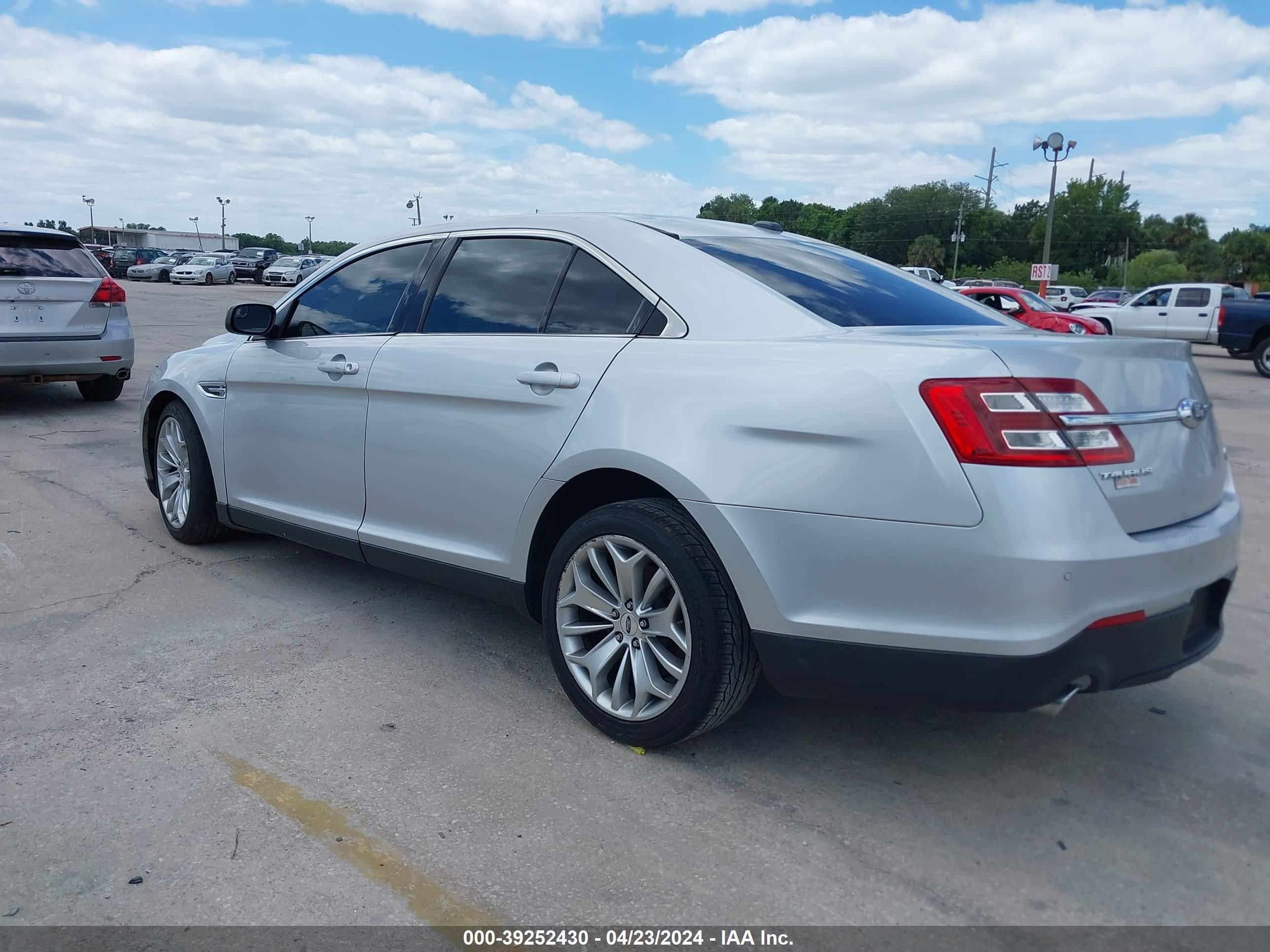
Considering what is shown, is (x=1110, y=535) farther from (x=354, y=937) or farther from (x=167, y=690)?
(x=167, y=690)

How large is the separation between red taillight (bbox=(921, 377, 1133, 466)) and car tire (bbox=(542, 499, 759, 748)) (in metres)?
0.77

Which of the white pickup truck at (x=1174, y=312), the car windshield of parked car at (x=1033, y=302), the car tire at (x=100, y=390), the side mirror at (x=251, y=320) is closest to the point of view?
the side mirror at (x=251, y=320)

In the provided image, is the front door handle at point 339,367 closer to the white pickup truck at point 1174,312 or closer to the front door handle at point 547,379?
the front door handle at point 547,379

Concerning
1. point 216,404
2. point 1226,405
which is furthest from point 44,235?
point 1226,405

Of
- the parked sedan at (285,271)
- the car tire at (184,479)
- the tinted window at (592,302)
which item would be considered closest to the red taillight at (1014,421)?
the tinted window at (592,302)

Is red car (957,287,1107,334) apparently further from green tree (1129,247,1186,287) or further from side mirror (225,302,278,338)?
green tree (1129,247,1186,287)

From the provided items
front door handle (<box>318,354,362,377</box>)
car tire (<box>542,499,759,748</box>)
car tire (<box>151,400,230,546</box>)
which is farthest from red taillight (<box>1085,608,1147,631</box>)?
car tire (<box>151,400,230,546</box>)

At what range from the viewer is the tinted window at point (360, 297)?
13.7ft

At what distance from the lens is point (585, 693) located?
10.8 feet

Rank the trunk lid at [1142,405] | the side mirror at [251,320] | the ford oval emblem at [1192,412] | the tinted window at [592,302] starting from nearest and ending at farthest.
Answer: the trunk lid at [1142,405], the ford oval emblem at [1192,412], the tinted window at [592,302], the side mirror at [251,320]

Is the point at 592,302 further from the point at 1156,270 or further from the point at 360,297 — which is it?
the point at 1156,270

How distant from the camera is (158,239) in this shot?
11400cm

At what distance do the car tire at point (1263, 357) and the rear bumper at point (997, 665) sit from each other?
744 inches

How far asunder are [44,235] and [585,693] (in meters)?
8.42
